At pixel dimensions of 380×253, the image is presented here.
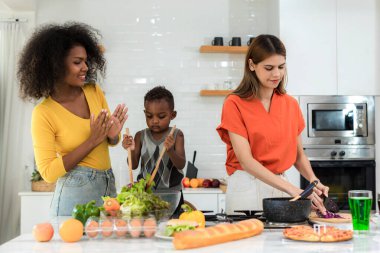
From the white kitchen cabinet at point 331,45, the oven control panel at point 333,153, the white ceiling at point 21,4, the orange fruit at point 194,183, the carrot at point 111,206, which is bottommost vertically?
the orange fruit at point 194,183

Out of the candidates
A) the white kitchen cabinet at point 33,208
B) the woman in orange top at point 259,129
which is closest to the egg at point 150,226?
the woman in orange top at point 259,129

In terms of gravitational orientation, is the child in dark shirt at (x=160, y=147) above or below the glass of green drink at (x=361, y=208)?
above

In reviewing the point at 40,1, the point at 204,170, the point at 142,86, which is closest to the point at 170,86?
the point at 142,86

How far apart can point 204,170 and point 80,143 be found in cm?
278

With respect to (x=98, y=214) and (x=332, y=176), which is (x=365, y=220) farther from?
(x=332, y=176)

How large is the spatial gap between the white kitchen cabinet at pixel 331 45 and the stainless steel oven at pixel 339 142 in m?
0.13

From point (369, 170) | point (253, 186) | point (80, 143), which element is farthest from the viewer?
point (369, 170)

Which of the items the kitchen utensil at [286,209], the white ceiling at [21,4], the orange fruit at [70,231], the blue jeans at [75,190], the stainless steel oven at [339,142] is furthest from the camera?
the white ceiling at [21,4]

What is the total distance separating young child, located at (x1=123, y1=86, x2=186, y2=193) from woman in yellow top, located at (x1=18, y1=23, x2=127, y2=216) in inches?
23.8

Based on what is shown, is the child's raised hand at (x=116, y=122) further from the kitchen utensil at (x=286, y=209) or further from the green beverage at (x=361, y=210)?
the green beverage at (x=361, y=210)

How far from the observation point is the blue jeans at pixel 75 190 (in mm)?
2578

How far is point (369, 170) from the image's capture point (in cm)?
484

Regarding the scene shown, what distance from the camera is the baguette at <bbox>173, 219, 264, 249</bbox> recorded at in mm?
1735

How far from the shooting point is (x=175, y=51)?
5.37m
